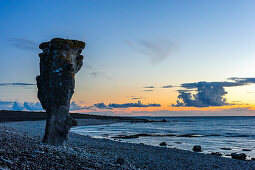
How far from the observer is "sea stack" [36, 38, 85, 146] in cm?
1508

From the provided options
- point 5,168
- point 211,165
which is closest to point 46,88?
point 5,168

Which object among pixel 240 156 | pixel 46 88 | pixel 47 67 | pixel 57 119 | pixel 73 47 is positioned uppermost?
pixel 73 47

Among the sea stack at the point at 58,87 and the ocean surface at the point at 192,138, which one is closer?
the sea stack at the point at 58,87

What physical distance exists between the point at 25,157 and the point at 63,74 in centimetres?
708

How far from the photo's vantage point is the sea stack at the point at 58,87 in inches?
594

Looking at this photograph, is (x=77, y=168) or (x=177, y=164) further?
(x=177, y=164)

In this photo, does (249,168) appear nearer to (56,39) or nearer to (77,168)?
(77,168)

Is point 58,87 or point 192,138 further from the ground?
point 58,87

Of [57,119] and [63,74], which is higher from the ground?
[63,74]

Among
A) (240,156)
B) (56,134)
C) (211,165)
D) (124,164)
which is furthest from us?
(240,156)

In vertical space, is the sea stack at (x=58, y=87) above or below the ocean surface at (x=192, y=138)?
above

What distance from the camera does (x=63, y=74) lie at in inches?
596

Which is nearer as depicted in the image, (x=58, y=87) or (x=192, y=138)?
(x=58, y=87)

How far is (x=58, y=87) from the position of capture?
15.1 metres
